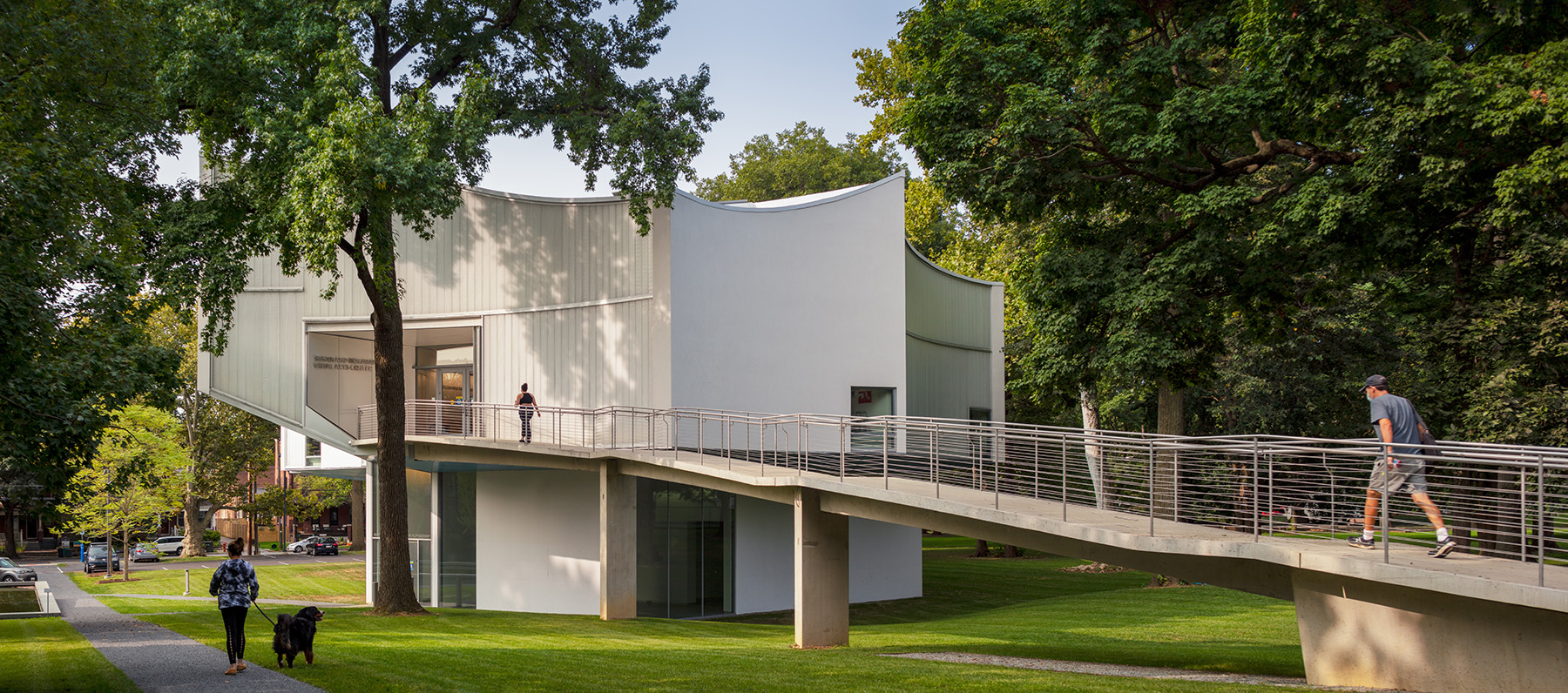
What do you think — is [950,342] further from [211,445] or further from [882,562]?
[211,445]

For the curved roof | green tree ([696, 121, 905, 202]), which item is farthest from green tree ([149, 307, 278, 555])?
the curved roof

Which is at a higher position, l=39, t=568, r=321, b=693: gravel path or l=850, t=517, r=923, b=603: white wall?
l=39, t=568, r=321, b=693: gravel path

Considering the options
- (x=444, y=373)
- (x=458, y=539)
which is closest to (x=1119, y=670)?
(x=458, y=539)

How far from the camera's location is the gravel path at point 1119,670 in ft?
38.8

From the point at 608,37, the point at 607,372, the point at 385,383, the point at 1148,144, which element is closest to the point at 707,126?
the point at 608,37

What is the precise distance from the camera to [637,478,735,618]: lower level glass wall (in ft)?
82.2

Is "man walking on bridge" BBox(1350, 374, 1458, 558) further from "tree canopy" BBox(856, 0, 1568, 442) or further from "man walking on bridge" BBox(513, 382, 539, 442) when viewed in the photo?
"man walking on bridge" BBox(513, 382, 539, 442)

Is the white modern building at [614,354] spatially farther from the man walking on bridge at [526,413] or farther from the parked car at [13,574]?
the parked car at [13,574]

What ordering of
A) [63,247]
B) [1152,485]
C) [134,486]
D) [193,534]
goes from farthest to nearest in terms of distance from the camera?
[193,534], [134,486], [1152,485], [63,247]

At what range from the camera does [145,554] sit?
54.7 meters

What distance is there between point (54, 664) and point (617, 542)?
10820 mm

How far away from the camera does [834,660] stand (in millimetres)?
14586

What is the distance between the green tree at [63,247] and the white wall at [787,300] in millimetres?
12720

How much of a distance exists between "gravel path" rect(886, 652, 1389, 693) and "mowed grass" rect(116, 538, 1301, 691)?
69cm
